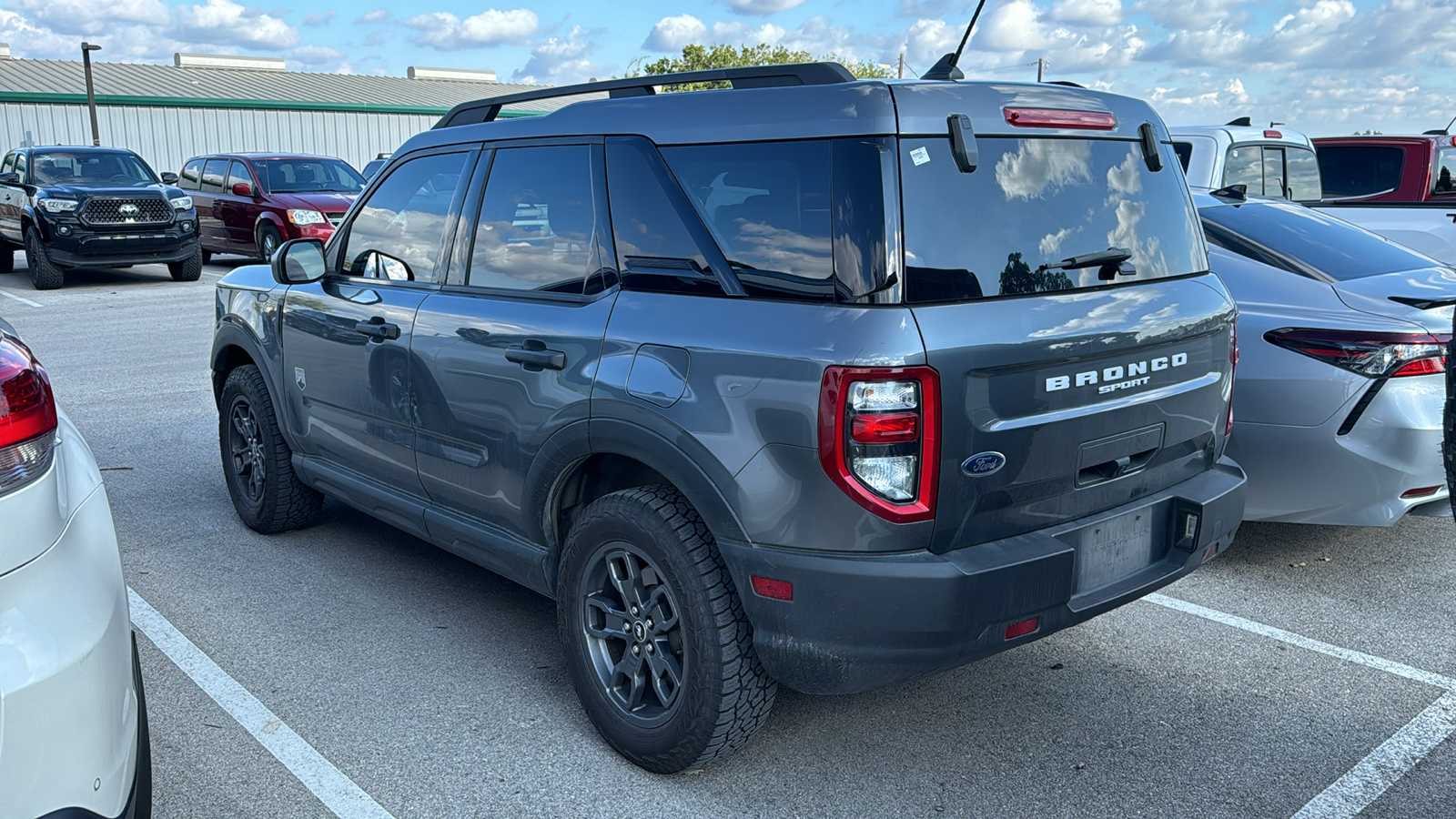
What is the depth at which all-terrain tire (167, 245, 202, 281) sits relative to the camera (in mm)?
16109

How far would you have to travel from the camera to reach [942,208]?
2.75m

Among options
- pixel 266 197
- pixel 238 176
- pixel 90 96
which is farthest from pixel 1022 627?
pixel 90 96

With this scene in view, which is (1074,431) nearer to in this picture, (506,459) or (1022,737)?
(1022,737)

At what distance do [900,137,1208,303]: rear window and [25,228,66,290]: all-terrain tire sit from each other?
51.0 feet

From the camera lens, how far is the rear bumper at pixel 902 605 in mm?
2648

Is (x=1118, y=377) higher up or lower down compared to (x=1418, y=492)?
higher up

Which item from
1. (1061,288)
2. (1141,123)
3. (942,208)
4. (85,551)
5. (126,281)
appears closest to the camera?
(85,551)

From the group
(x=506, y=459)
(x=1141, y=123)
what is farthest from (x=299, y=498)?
(x=1141, y=123)

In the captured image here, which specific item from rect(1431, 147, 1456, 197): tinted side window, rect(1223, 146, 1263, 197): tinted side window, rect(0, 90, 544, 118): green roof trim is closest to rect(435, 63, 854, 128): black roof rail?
rect(1223, 146, 1263, 197): tinted side window

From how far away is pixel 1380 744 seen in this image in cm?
333

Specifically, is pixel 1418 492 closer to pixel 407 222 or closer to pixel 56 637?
pixel 407 222

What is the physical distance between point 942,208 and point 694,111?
2.60 ft

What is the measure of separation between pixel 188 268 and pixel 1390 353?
52.0ft

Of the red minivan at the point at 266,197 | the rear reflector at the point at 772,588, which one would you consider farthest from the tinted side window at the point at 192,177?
the rear reflector at the point at 772,588
